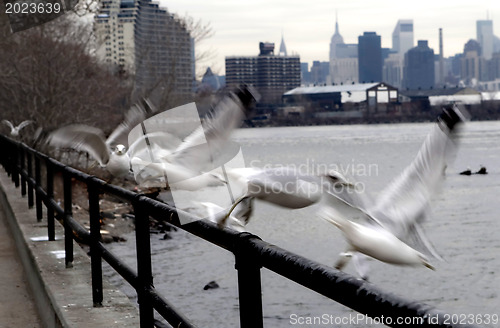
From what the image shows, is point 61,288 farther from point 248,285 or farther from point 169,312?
point 248,285

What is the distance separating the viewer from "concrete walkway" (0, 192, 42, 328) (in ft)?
18.3

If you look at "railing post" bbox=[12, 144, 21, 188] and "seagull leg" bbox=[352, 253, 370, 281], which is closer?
"seagull leg" bbox=[352, 253, 370, 281]

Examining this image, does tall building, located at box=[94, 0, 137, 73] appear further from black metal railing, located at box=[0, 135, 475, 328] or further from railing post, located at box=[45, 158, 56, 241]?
black metal railing, located at box=[0, 135, 475, 328]

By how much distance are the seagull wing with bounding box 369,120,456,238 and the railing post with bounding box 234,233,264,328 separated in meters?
0.68

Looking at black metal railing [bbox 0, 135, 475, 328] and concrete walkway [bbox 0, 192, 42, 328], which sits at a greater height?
black metal railing [bbox 0, 135, 475, 328]

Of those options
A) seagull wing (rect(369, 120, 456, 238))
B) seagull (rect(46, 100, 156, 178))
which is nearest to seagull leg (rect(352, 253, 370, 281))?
seagull wing (rect(369, 120, 456, 238))

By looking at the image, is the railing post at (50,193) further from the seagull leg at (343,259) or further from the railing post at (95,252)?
the seagull leg at (343,259)

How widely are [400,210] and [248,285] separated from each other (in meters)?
0.80

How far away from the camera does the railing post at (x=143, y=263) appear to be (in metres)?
3.82

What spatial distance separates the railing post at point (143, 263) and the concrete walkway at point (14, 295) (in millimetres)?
1922

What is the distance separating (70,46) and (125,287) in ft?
51.6

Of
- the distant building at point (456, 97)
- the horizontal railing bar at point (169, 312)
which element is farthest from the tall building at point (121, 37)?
the horizontal railing bar at point (169, 312)

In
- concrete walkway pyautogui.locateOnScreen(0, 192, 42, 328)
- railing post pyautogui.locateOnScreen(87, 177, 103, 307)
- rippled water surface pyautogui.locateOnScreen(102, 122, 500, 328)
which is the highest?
railing post pyautogui.locateOnScreen(87, 177, 103, 307)

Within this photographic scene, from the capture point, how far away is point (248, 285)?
248 cm
